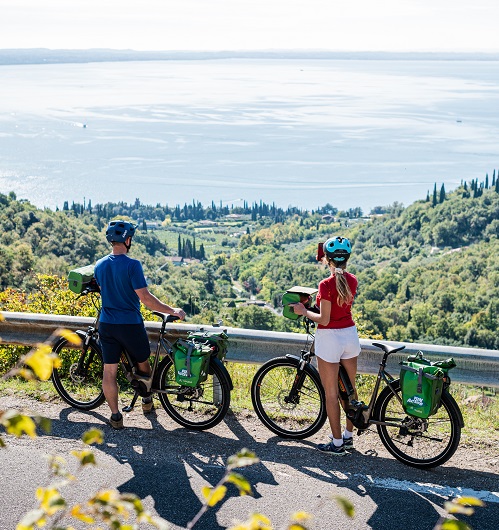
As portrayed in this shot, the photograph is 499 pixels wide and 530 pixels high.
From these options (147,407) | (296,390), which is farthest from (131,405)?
(296,390)

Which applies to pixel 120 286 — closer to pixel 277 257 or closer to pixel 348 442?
pixel 348 442

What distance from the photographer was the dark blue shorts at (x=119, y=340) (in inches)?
231

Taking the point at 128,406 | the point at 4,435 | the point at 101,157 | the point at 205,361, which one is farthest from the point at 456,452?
the point at 101,157

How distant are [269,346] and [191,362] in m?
0.88

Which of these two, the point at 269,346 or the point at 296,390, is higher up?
the point at 269,346

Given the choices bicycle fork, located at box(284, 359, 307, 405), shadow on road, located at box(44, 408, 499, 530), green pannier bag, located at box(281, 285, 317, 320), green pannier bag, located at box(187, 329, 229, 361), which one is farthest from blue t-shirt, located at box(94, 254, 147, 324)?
bicycle fork, located at box(284, 359, 307, 405)

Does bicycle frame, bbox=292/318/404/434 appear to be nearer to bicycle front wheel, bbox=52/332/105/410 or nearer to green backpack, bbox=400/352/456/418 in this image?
green backpack, bbox=400/352/456/418

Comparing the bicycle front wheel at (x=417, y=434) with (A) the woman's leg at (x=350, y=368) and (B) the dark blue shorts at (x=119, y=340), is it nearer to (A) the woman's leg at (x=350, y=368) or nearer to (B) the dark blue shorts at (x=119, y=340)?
(A) the woman's leg at (x=350, y=368)

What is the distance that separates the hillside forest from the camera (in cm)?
5909

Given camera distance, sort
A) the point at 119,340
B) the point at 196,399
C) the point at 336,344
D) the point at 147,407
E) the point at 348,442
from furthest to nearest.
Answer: the point at 147,407, the point at 196,399, the point at 119,340, the point at 348,442, the point at 336,344

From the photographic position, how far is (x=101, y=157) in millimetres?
177000

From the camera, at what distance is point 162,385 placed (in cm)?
620

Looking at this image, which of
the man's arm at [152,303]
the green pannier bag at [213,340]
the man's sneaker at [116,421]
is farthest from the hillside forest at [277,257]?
the man's arm at [152,303]

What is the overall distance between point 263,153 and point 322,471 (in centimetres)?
18181
